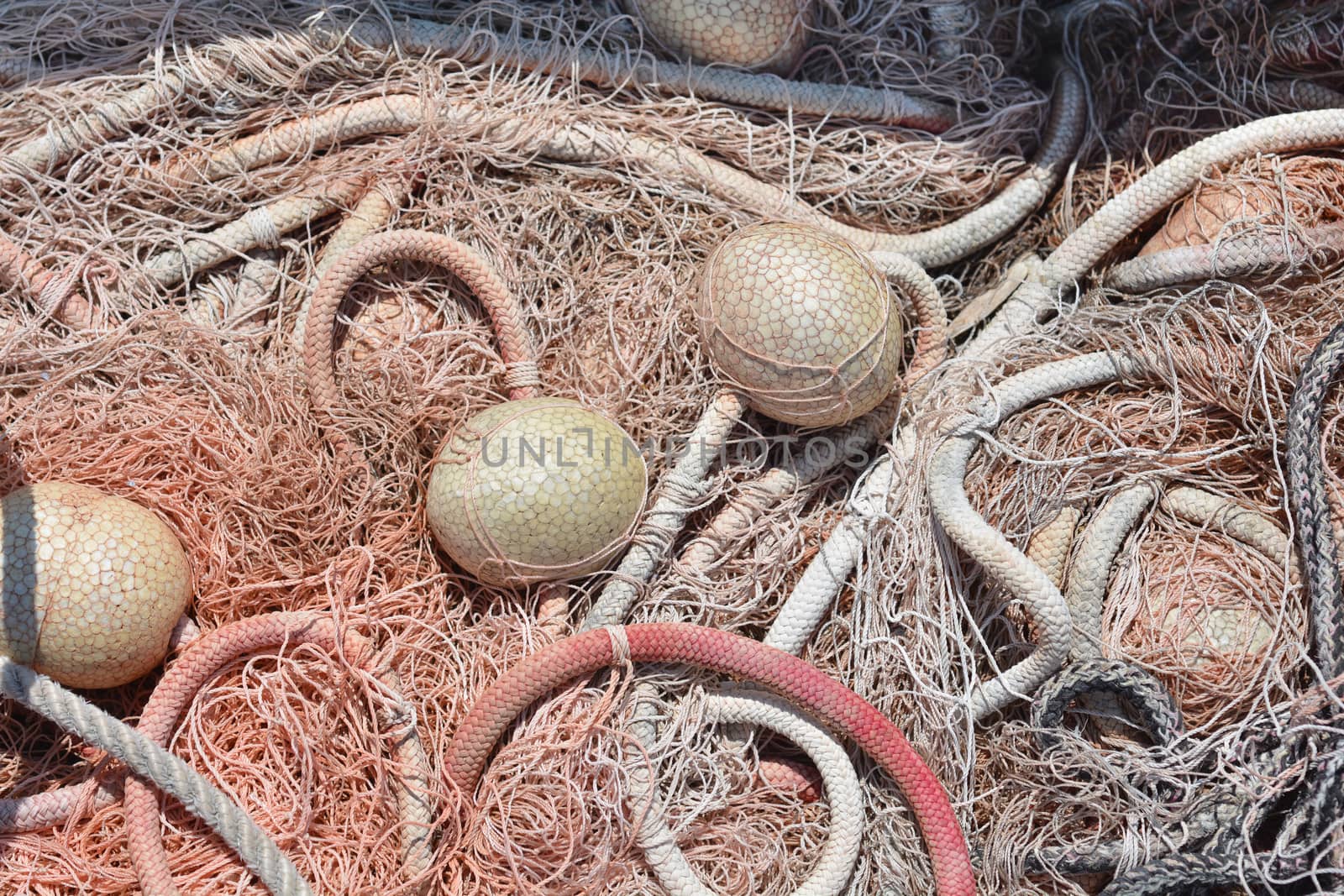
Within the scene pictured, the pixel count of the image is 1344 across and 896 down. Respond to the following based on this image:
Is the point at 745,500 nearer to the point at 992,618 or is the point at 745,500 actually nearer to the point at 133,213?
the point at 992,618

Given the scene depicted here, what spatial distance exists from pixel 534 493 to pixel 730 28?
Answer: 1099 mm

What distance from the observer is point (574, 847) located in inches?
71.1

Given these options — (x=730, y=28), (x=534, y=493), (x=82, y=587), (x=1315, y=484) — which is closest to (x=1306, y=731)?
(x=1315, y=484)

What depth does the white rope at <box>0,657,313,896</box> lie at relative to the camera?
1705 millimetres

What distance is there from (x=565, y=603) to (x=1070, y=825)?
103 centimetres

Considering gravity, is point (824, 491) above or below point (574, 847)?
above

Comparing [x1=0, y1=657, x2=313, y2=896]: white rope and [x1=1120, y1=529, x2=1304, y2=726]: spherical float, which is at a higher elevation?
[x1=1120, y1=529, x2=1304, y2=726]: spherical float

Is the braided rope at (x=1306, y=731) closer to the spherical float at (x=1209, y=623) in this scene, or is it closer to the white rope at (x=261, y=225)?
the spherical float at (x=1209, y=623)

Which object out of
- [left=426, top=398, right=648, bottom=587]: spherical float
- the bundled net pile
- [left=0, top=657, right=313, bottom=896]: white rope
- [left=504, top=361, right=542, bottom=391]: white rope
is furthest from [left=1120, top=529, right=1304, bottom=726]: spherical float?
[left=0, top=657, right=313, bottom=896]: white rope

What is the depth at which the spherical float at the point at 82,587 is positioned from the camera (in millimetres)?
1690

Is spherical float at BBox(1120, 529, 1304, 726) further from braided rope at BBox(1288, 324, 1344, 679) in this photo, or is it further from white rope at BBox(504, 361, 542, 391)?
white rope at BBox(504, 361, 542, 391)

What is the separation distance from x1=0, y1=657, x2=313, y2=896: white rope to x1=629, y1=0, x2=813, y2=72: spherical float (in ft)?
5.64

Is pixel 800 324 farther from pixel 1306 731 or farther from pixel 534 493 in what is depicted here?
pixel 1306 731

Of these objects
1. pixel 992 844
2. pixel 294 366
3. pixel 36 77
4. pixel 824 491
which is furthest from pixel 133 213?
pixel 992 844
